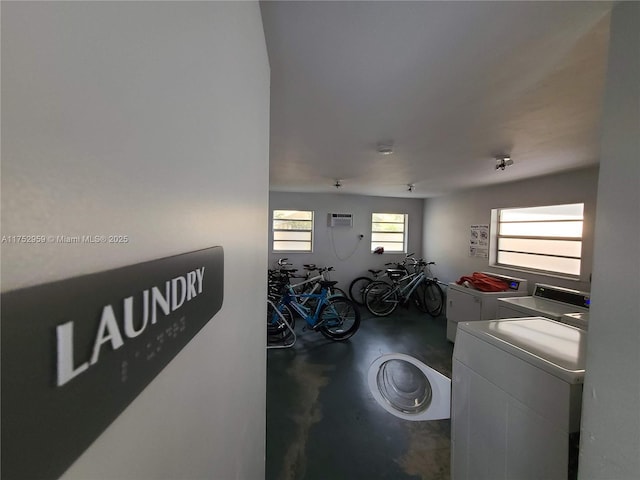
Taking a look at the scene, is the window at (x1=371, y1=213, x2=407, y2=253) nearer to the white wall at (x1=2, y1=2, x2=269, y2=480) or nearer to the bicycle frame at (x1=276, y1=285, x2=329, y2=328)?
→ the bicycle frame at (x1=276, y1=285, x2=329, y2=328)

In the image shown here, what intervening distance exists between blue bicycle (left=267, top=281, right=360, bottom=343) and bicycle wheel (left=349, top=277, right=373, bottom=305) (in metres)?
1.41

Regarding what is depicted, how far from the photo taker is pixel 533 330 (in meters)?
1.28

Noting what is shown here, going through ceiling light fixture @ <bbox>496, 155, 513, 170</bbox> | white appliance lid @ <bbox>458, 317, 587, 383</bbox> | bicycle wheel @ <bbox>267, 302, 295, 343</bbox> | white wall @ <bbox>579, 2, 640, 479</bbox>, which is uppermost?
ceiling light fixture @ <bbox>496, 155, 513, 170</bbox>

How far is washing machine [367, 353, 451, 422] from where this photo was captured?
6.87ft

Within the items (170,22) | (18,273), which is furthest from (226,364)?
(170,22)

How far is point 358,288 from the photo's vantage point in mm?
5023

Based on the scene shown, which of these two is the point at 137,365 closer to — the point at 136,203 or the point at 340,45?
the point at 136,203

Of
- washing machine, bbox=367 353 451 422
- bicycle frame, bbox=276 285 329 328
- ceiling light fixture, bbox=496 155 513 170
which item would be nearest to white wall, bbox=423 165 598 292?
ceiling light fixture, bbox=496 155 513 170

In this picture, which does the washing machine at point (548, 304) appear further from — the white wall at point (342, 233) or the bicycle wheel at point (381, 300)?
the white wall at point (342, 233)

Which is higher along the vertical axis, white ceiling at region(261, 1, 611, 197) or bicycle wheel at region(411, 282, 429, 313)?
white ceiling at region(261, 1, 611, 197)

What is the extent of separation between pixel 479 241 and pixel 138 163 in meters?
4.58

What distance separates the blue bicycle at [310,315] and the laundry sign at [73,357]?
2.96 m

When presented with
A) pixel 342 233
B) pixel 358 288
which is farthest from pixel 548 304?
pixel 342 233

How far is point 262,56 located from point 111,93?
823 mm
